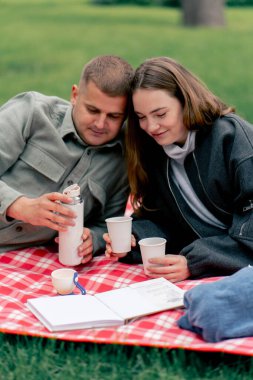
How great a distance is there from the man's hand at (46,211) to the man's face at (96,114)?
21.0 inches

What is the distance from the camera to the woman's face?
12.7 ft

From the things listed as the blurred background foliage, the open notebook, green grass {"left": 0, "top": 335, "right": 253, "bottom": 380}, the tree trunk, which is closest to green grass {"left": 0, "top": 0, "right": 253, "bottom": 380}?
green grass {"left": 0, "top": 335, "right": 253, "bottom": 380}

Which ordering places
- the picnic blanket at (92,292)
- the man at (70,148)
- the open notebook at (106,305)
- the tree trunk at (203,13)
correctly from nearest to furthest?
1. the picnic blanket at (92,292)
2. the open notebook at (106,305)
3. the man at (70,148)
4. the tree trunk at (203,13)

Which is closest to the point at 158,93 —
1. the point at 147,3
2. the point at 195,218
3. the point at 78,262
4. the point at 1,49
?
the point at 195,218

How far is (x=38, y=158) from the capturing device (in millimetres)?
4191

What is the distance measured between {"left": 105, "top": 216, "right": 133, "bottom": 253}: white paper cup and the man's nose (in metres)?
0.50

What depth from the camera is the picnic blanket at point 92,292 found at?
10.1 feet

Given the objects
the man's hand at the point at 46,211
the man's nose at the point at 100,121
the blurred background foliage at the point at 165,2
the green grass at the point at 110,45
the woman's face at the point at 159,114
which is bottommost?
the blurred background foliage at the point at 165,2

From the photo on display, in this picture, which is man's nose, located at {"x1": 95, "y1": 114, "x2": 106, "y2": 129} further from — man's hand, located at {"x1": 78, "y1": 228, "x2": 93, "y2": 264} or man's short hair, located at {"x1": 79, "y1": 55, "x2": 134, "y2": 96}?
man's hand, located at {"x1": 78, "y1": 228, "x2": 93, "y2": 264}

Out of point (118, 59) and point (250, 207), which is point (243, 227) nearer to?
point (250, 207)

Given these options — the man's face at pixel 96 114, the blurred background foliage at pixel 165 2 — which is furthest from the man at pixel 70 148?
the blurred background foliage at pixel 165 2

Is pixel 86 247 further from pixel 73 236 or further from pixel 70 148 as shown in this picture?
pixel 70 148

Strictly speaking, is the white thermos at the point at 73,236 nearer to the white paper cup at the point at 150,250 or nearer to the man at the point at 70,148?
the man at the point at 70,148

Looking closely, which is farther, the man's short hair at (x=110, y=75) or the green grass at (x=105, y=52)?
the man's short hair at (x=110, y=75)
